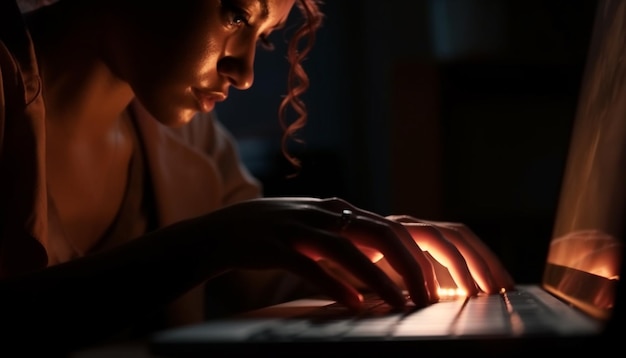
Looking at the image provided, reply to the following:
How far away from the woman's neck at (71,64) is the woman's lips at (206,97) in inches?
4.7

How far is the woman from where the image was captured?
1.70ft

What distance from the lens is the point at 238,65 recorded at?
771 millimetres

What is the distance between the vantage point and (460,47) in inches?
67.1

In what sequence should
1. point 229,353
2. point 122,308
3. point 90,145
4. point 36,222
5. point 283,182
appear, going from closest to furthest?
point 229,353, point 122,308, point 36,222, point 90,145, point 283,182

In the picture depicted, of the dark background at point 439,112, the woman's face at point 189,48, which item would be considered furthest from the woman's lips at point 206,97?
the dark background at point 439,112

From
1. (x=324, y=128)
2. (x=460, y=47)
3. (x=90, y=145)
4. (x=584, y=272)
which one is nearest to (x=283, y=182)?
(x=324, y=128)

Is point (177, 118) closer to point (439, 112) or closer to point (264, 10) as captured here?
point (264, 10)

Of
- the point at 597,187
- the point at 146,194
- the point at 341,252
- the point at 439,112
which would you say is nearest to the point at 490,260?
the point at 597,187

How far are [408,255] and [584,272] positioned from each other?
13 cm

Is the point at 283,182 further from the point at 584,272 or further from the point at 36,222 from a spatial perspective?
the point at 584,272

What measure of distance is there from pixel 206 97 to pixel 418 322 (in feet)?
1.37

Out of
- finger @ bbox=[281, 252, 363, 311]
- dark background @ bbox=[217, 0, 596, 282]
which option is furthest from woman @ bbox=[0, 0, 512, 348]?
dark background @ bbox=[217, 0, 596, 282]

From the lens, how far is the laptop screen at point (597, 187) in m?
0.49

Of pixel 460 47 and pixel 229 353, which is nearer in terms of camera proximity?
pixel 229 353
